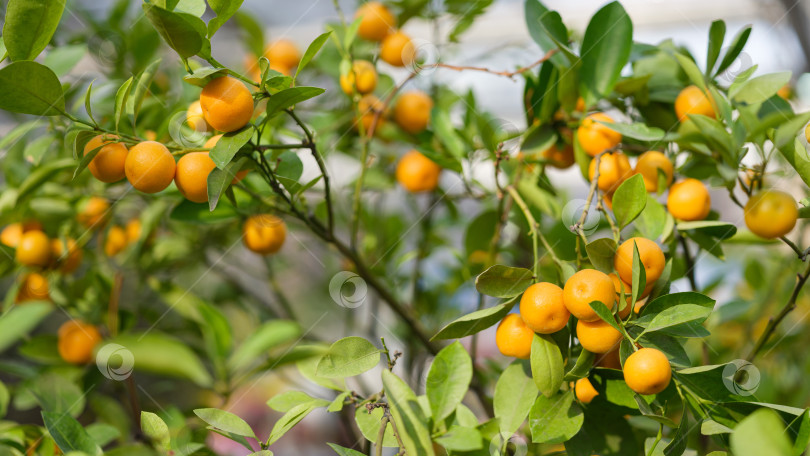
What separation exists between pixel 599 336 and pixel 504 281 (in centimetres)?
7

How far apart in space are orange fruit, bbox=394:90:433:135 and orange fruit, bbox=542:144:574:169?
0.64ft

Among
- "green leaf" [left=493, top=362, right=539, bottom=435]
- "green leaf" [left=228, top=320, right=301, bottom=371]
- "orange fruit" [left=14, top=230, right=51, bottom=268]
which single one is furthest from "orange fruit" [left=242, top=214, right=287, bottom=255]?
"green leaf" [left=493, top=362, right=539, bottom=435]

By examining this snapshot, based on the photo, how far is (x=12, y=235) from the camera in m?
0.67

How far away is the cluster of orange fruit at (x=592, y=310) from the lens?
347mm

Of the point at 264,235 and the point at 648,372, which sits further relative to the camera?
the point at 264,235

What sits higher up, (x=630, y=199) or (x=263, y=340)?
(x=630, y=199)

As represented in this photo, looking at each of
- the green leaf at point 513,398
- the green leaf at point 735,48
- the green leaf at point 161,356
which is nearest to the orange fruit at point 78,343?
the green leaf at point 161,356

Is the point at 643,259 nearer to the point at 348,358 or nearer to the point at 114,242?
the point at 348,358

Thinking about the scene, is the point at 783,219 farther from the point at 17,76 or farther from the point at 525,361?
the point at 17,76

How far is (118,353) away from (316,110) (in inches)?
17.1

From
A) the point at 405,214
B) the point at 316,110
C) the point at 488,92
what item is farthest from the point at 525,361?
the point at 488,92

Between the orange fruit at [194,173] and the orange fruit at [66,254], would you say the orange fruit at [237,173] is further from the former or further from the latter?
the orange fruit at [66,254]

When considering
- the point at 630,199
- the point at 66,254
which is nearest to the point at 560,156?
the point at 630,199

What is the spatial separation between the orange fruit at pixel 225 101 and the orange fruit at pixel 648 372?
0.28 metres
